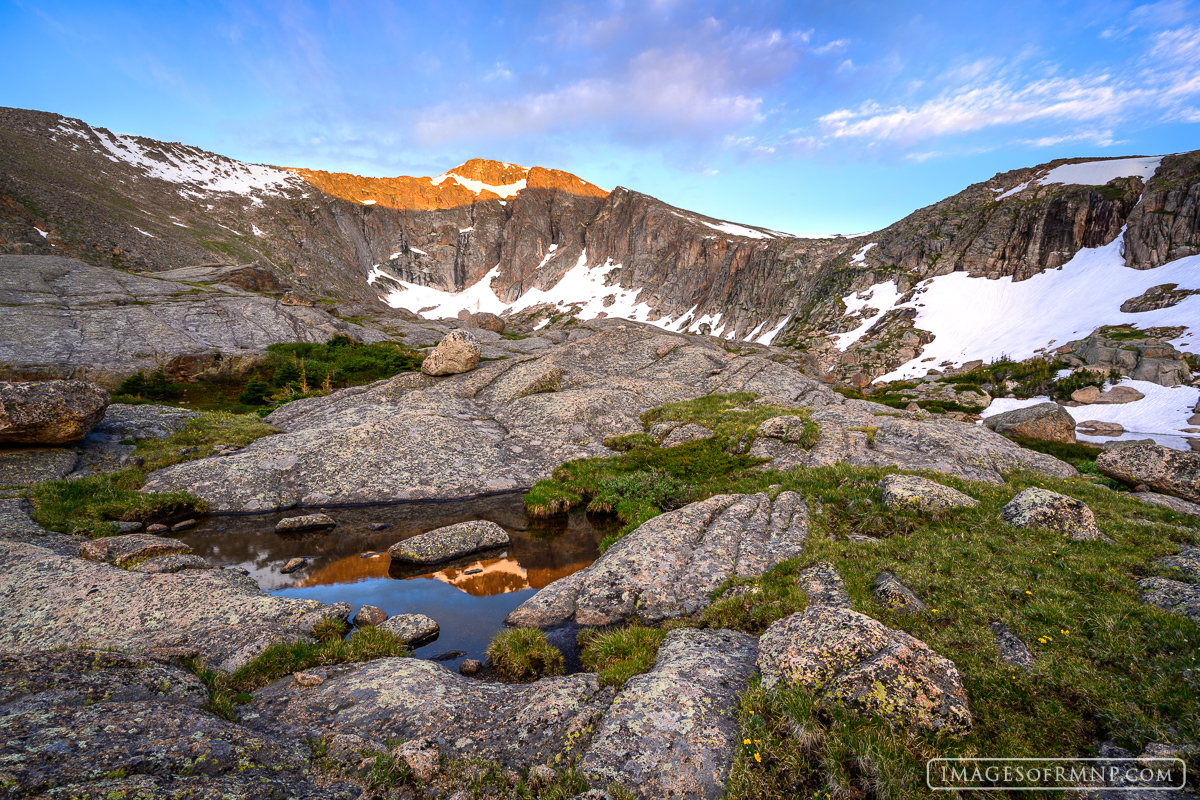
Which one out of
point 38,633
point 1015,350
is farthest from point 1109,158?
point 38,633

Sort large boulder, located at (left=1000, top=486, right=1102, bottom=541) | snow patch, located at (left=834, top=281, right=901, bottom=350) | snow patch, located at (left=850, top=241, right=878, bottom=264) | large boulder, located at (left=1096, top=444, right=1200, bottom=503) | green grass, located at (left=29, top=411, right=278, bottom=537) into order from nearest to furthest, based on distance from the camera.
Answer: large boulder, located at (left=1000, top=486, right=1102, bottom=541)
green grass, located at (left=29, top=411, right=278, bottom=537)
large boulder, located at (left=1096, top=444, right=1200, bottom=503)
snow patch, located at (left=834, top=281, right=901, bottom=350)
snow patch, located at (left=850, top=241, right=878, bottom=264)

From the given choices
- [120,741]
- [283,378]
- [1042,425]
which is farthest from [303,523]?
[1042,425]

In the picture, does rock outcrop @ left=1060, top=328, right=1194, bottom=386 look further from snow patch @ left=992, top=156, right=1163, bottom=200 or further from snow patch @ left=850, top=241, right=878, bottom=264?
snow patch @ left=850, top=241, right=878, bottom=264

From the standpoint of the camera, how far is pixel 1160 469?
21.2 metres

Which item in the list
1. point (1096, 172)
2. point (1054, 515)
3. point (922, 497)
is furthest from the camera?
point (1096, 172)

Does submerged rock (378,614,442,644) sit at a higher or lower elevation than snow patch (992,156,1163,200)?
lower

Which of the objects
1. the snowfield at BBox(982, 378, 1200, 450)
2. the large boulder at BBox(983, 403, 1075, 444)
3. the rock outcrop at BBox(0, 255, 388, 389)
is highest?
the rock outcrop at BBox(0, 255, 388, 389)

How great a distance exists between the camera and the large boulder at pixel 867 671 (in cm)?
655

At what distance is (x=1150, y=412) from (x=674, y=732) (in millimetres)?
103471

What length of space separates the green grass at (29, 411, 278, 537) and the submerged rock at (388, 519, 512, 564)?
11.6 m

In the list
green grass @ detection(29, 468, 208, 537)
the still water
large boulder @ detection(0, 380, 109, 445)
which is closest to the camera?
the still water

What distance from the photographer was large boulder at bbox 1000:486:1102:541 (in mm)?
12645

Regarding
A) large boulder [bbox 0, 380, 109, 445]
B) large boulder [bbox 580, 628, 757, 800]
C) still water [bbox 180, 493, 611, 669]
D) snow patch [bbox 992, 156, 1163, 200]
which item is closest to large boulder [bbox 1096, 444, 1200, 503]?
still water [bbox 180, 493, 611, 669]

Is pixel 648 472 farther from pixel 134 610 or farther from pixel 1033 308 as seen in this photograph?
pixel 1033 308
